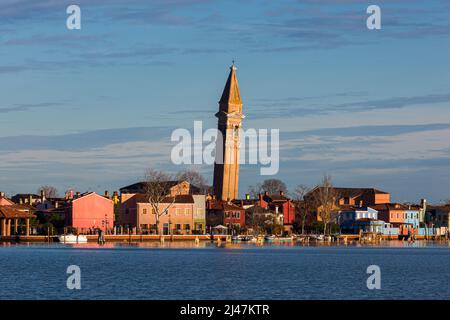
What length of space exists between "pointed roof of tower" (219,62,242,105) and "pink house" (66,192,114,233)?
55.6m

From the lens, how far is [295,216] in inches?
7052


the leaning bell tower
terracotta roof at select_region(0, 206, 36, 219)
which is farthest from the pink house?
the leaning bell tower

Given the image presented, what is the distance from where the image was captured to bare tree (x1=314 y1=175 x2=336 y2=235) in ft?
549

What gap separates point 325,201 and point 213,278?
101588 mm

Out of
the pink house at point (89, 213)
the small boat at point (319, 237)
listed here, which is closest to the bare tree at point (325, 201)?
the small boat at point (319, 237)

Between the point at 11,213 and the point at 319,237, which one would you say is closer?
the point at 11,213

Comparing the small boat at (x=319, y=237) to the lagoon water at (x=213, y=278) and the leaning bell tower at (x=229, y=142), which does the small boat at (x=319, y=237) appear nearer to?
the leaning bell tower at (x=229, y=142)

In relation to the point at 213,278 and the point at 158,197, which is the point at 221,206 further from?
the point at 213,278

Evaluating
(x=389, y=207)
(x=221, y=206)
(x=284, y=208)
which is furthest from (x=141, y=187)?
(x=389, y=207)

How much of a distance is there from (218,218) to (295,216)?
2250 cm

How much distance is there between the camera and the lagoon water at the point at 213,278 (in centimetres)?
5638

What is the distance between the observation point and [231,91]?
19562 centimetres
